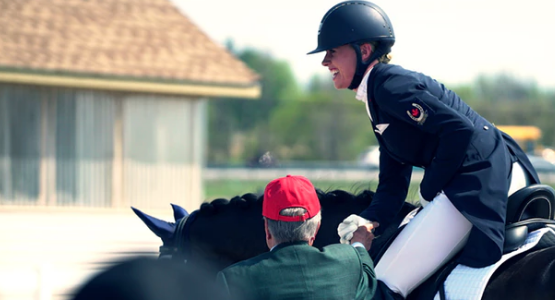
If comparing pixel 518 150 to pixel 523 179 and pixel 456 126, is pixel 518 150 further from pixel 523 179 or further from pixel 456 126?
pixel 456 126

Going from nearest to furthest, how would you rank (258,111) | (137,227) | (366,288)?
(366,288)
(137,227)
(258,111)

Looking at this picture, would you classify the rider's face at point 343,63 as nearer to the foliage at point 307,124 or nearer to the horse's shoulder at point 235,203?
the horse's shoulder at point 235,203

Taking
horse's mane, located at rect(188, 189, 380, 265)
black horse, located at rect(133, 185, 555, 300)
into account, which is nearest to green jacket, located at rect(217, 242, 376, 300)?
black horse, located at rect(133, 185, 555, 300)

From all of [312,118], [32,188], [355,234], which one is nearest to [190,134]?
[32,188]

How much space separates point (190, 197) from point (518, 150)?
1145 centimetres

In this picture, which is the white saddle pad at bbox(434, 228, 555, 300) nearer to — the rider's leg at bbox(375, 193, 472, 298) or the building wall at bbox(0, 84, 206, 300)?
the rider's leg at bbox(375, 193, 472, 298)

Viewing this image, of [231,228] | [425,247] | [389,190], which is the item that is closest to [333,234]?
[389,190]

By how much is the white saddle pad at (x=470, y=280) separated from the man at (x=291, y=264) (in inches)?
18.0

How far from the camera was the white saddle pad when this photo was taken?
2.85m

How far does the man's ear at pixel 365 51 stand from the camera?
3.19 m

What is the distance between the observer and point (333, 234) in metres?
3.48

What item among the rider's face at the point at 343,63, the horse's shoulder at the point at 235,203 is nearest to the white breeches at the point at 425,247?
the rider's face at the point at 343,63

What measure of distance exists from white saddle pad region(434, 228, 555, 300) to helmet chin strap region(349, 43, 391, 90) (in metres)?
0.87

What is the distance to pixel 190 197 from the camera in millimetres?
14312
